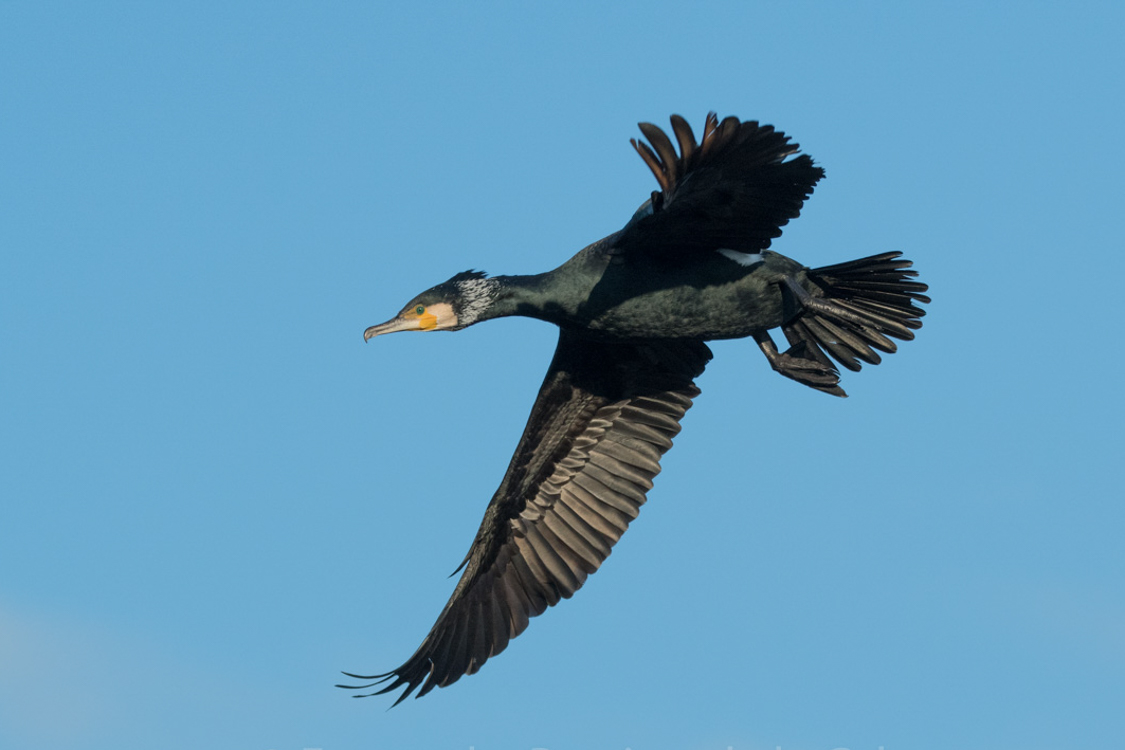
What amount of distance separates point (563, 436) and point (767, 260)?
7.13 ft

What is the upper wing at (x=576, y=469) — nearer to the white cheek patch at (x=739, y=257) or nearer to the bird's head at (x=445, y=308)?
the bird's head at (x=445, y=308)

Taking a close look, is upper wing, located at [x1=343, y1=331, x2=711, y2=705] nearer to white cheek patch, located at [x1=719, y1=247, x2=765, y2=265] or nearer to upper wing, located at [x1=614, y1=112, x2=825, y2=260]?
white cheek patch, located at [x1=719, y1=247, x2=765, y2=265]

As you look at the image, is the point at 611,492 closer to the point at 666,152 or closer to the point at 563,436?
the point at 563,436

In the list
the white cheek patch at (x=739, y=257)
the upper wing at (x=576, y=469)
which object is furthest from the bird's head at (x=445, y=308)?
the white cheek patch at (x=739, y=257)

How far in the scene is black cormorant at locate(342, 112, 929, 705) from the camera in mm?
8086

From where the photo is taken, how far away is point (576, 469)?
10.2 m

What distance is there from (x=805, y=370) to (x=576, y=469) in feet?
6.18

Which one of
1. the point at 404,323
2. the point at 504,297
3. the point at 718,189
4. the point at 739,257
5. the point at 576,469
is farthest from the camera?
the point at 576,469

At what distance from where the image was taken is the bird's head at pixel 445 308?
894 cm

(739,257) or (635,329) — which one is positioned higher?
(739,257)

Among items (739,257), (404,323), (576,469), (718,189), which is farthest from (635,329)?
(576,469)

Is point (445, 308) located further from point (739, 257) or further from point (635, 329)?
point (739, 257)

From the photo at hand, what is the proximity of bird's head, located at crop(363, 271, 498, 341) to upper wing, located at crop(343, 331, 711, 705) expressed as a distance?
115 centimetres

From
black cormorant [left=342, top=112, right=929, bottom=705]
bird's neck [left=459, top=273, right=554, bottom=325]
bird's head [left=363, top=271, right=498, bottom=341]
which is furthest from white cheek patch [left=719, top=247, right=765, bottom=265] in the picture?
bird's head [left=363, top=271, right=498, bottom=341]
